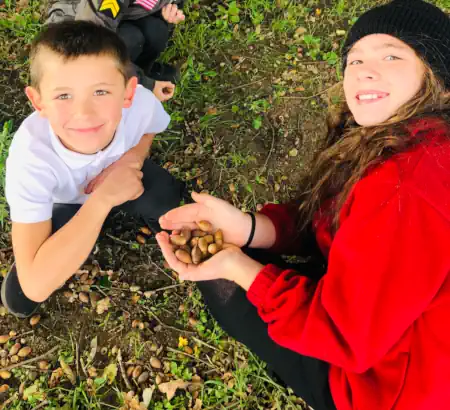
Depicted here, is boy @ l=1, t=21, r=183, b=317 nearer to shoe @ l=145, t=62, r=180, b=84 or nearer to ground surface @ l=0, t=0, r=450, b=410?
ground surface @ l=0, t=0, r=450, b=410

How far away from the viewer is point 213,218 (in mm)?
2088

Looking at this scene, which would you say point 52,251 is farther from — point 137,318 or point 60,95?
point 137,318

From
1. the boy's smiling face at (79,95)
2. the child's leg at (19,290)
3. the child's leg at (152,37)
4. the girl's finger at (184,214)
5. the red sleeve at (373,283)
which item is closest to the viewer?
the red sleeve at (373,283)

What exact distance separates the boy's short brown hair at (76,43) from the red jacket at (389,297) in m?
1.16

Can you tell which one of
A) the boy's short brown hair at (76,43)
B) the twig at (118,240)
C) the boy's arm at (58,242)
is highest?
the boy's short brown hair at (76,43)

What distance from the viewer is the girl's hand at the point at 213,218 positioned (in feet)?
6.75

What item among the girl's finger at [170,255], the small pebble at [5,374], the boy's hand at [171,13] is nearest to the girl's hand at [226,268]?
the girl's finger at [170,255]

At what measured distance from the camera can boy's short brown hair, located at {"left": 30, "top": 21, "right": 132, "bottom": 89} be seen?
172 cm

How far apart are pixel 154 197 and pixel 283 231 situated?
2.35 ft

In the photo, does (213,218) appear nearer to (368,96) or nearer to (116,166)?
(116,166)

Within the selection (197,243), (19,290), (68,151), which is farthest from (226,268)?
(19,290)

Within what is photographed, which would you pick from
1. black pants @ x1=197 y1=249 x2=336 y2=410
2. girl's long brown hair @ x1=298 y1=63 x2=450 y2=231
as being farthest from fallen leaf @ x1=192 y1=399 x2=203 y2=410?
girl's long brown hair @ x1=298 y1=63 x2=450 y2=231

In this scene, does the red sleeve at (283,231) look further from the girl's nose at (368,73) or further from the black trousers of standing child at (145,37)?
the black trousers of standing child at (145,37)

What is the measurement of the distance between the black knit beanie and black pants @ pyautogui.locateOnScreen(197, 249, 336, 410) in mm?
1178
